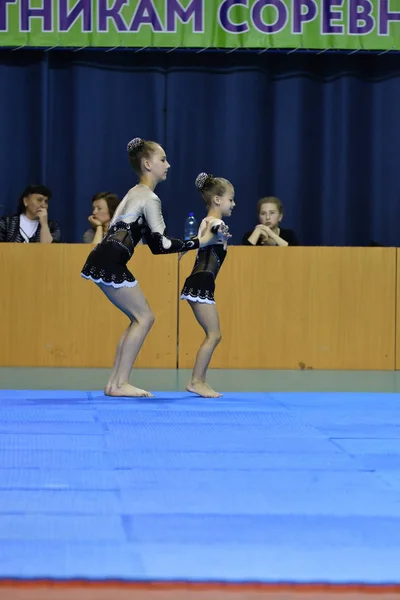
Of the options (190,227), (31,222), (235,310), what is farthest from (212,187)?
(190,227)

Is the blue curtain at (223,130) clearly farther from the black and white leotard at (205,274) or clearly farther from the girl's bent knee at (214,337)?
the girl's bent knee at (214,337)

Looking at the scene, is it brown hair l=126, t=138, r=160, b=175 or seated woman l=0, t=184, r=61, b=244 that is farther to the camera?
seated woman l=0, t=184, r=61, b=244

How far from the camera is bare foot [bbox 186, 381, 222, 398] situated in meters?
5.94

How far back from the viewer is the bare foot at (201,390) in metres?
5.94

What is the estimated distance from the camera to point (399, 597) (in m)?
2.21

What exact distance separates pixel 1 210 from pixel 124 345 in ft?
14.4

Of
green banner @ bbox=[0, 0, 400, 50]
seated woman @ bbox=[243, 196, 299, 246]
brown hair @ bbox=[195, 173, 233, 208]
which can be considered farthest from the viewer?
green banner @ bbox=[0, 0, 400, 50]

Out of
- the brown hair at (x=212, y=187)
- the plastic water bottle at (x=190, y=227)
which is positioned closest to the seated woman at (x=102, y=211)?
the plastic water bottle at (x=190, y=227)

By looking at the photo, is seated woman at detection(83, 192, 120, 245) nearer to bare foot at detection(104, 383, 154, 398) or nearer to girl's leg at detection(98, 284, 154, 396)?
girl's leg at detection(98, 284, 154, 396)

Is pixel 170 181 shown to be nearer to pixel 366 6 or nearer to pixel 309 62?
pixel 309 62

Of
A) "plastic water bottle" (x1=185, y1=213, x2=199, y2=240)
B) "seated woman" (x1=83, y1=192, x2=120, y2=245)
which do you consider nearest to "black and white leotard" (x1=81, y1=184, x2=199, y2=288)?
"seated woman" (x1=83, y1=192, x2=120, y2=245)

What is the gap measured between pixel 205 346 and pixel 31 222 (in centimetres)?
295

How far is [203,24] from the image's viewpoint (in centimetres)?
888

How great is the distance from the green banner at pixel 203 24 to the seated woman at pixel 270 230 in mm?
1571
